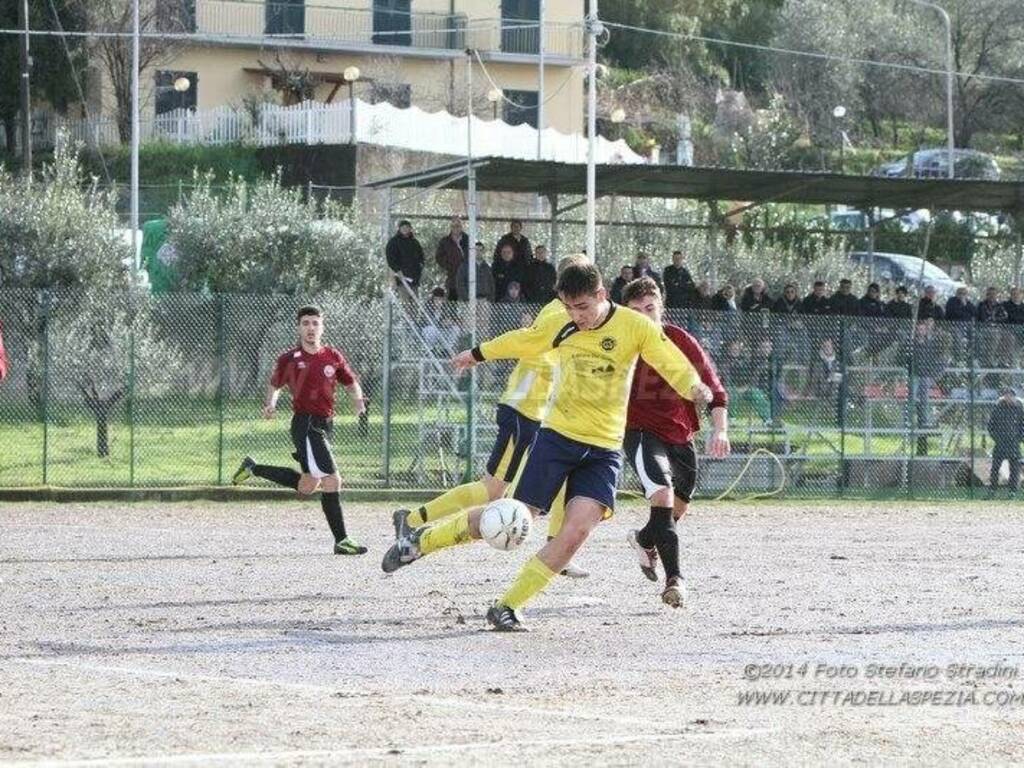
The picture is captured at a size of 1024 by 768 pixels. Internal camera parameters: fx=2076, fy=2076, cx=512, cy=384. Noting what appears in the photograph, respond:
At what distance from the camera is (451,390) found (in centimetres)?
2444

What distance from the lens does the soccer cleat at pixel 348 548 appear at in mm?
16078

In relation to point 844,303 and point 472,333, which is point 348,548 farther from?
point 844,303

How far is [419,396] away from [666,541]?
12.1 metres

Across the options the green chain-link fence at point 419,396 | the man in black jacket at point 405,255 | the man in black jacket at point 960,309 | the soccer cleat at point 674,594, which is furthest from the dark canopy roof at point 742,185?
the soccer cleat at point 674,594

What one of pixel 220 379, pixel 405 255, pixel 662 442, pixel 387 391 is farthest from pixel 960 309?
pixel 662 442

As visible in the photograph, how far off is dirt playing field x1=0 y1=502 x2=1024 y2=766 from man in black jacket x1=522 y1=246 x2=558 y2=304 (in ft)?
31.0

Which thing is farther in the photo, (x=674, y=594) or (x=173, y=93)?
(x=173, y=93)

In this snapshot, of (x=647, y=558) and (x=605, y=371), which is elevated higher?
(x=605, y=371)

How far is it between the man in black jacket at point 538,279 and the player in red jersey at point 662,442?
43.1 feet

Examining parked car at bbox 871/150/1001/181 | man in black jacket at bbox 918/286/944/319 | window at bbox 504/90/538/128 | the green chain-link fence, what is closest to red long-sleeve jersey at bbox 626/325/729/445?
the green chain-link fence

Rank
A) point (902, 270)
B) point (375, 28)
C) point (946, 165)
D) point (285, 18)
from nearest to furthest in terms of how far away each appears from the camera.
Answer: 1. point (902, 270)
2. point (285, 18)
3. point (946, 165)
4. point (375, 28)

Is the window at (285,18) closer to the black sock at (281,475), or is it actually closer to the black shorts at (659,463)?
the black sock at (281,475)

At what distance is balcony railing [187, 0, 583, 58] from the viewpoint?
54.9 metres

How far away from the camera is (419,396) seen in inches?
962
